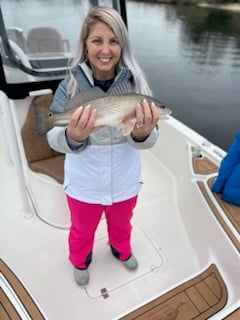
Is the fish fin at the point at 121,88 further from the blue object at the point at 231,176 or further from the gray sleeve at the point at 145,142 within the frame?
the blue object at the point at 231,176

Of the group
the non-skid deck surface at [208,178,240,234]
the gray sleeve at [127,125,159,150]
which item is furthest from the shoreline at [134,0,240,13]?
the gray sleeve at [127,125,159,150]

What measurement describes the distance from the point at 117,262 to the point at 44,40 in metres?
1.84

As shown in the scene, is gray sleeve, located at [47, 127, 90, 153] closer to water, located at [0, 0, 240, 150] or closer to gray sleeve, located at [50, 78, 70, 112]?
gray sleeve, located at [50, 78, 70, 112]

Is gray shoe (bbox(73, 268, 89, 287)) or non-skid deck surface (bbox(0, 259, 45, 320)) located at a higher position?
non-skid deck surface (bbox(0, 259, 45, 320))

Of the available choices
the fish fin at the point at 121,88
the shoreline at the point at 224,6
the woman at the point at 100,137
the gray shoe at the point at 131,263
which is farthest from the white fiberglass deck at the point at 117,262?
the shoreline at the point at 224,6

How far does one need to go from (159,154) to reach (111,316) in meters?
1.82

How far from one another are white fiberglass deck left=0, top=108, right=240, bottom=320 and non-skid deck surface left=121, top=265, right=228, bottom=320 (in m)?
0.08

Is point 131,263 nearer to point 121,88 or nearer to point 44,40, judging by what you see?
point 121,88

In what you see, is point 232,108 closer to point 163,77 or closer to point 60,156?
point 163,77

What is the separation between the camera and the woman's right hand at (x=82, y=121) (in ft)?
3.84

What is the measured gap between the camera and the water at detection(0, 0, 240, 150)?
2387 mm

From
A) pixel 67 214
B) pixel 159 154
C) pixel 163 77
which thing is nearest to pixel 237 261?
pixel 67 214

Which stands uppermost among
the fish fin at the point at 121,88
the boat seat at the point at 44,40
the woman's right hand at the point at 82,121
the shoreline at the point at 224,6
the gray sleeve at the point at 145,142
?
the boat seat at the point at 44,40

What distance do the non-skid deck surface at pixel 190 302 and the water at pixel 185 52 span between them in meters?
2.05
